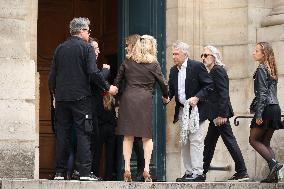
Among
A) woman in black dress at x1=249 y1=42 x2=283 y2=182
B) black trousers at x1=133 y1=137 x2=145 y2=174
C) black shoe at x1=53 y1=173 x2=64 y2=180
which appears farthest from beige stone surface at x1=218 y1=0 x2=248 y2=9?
black shoe at x1=53 y1=173 x2=64 y2=180

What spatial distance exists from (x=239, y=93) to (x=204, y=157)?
2.30m

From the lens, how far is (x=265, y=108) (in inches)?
570

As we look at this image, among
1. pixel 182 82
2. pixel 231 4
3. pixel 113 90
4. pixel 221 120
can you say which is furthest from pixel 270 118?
pixel 231 4

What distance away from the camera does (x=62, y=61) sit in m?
13.7

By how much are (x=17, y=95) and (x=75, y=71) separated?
5.48 ft

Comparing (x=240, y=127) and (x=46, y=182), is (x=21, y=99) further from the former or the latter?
(x=240, y=127)

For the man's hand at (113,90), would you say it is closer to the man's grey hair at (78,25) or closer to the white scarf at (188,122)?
the man's grey hair at (78,25)

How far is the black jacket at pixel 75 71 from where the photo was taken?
44.5 feet

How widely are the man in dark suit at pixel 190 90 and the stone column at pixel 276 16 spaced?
2.59 metres

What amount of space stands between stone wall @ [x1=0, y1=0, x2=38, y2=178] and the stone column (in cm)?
376

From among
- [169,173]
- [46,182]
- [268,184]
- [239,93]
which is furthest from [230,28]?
[46,182]

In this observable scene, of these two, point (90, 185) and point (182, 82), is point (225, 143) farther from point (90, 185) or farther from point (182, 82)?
point (90, 185)

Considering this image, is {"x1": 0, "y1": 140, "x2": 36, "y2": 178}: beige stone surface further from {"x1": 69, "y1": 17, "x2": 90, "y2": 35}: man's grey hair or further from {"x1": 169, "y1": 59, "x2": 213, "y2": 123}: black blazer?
{"x1": 169, "y1": 59, "x2": 213, "y2": 123}: black blazer

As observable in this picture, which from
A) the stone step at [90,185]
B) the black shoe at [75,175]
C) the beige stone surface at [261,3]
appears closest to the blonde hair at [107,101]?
the black shoe at [75,175]
